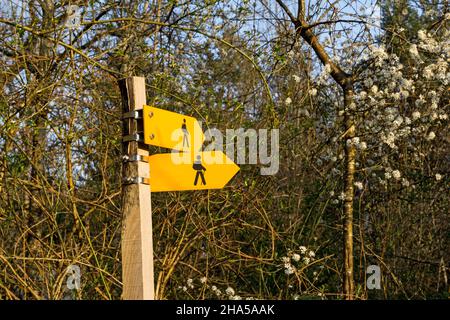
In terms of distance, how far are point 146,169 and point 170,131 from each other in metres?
0.23

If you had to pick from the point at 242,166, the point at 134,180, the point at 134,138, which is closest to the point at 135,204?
the point at 134,180

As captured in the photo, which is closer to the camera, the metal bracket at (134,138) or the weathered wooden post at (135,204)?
the weathered wooden post at (135,204)

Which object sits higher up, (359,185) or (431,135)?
(431,135)

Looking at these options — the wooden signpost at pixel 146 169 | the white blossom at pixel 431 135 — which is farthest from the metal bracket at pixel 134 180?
the white blossom at pixel 431 135

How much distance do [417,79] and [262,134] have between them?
1708mm

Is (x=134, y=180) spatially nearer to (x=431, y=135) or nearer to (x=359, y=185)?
(x=359, y=185)

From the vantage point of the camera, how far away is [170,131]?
4012mm

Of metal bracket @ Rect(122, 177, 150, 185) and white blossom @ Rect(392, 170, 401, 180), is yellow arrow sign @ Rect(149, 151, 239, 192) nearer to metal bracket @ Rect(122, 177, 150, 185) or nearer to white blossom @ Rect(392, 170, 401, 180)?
metal bracket @ Rect(122, 177, 150, 185)

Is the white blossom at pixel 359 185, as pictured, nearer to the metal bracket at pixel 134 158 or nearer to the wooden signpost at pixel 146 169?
the wooden signpost at pixel 146 169

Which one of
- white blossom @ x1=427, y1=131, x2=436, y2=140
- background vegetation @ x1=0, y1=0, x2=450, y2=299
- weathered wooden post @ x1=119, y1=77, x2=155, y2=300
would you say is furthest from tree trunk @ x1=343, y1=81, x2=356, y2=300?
weathered wooden post @ x1=119, y1=77, x2=155, y2=300

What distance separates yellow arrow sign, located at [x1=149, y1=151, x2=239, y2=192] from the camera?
13.1 feet

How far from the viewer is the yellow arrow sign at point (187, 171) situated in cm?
398
